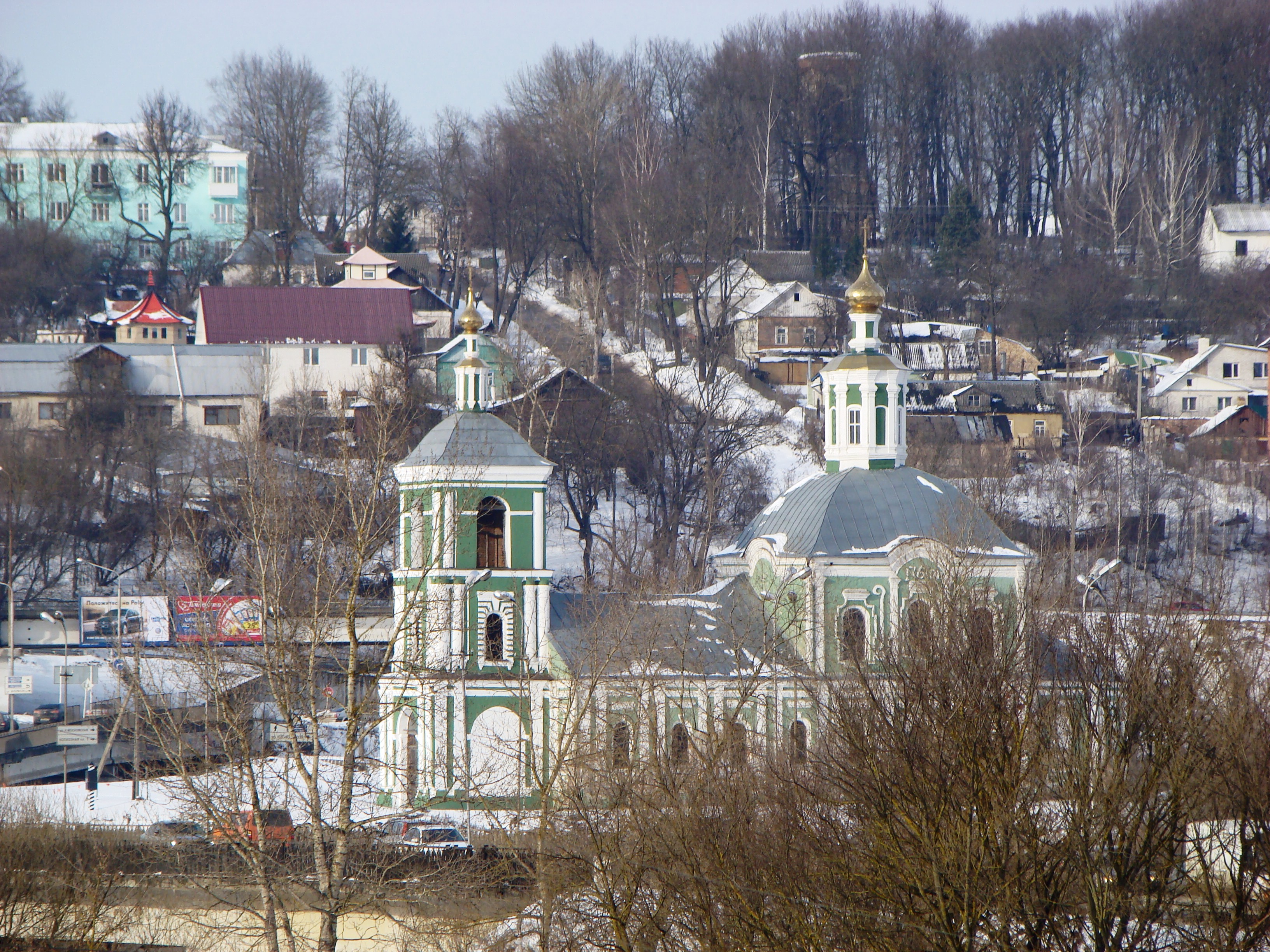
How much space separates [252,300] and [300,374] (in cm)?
434

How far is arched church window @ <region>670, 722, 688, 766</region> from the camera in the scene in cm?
2069

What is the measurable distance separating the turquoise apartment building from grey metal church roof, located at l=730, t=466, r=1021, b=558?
44.9m

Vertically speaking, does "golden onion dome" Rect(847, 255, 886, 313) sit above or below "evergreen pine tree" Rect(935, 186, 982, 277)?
below

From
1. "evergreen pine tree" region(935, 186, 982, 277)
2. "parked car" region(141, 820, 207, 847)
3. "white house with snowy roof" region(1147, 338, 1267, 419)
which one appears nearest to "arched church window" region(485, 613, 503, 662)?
"parked car" region(141, 820, 207, 847)

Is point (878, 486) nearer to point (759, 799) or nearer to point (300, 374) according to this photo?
point (759, 799)

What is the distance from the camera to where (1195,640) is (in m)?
18.8

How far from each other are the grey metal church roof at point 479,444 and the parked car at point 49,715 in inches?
386

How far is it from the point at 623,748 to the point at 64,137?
59.8 m

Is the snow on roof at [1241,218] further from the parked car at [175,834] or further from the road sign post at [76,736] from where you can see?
the parked car at [175,834]

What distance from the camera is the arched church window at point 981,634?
15.3 m

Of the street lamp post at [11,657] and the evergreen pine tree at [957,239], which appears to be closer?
the street lamp post at [11,657]

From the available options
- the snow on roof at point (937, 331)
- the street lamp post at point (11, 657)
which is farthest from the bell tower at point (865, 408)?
the snow on roof at point (937, 331)

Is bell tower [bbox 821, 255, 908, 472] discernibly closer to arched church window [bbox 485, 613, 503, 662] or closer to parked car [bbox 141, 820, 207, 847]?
arched church window [bbox 485, 613, 503, 662]

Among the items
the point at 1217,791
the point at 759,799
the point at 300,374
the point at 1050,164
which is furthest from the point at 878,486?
the point at 1050,164
